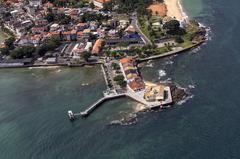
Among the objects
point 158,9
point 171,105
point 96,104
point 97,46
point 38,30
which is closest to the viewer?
point 171,105

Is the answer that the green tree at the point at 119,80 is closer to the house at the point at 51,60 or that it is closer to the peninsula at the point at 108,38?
the peninsula at the point at 108,38

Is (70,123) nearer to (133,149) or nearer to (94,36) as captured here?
(133,149)

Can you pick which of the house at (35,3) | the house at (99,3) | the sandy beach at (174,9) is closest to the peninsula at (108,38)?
the sandy beach at (174,9)

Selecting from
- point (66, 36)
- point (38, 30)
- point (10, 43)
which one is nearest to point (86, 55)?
point (66, 36)

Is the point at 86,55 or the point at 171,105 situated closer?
the point at 171,105

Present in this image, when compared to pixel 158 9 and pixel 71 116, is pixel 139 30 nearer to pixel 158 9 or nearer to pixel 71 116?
pixel 158 9

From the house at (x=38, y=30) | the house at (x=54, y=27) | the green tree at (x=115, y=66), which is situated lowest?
the green tree at (x=115, y=66)

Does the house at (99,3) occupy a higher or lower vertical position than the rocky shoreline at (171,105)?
higher
